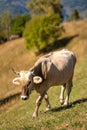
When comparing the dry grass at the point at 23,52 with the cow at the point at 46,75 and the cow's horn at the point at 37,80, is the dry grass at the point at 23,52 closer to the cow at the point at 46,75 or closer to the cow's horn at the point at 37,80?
the cow at the point at 46,75

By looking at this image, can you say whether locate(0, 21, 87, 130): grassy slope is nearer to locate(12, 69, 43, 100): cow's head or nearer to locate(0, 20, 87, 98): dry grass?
locate(0, 20, 87, 98): dry grass

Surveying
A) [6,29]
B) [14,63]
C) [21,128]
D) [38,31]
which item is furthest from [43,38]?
[21,128]

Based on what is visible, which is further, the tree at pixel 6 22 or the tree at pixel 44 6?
the tree at pixel 6 22

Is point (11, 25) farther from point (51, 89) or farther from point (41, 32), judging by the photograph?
point (51, 89)

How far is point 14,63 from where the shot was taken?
85.6m

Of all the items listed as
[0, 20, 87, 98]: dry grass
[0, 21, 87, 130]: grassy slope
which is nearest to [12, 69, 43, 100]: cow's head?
[0, 21, 87, 130]: grassy slope

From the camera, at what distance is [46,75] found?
19.6m

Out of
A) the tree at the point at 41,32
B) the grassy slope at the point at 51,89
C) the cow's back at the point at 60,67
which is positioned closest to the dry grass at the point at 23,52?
the grassy slope at the point at 51,89

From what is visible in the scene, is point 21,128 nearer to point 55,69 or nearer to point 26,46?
point 55,69

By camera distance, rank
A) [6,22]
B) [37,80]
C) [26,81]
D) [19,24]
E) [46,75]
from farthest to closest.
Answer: [6,22]
[19,24]
[46,75]
[37,80]
[26,81]

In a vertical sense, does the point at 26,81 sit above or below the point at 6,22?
above

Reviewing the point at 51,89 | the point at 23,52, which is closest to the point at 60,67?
the point at 51,89

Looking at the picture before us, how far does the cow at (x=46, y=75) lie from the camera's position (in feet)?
59.8

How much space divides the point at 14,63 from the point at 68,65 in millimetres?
64533
